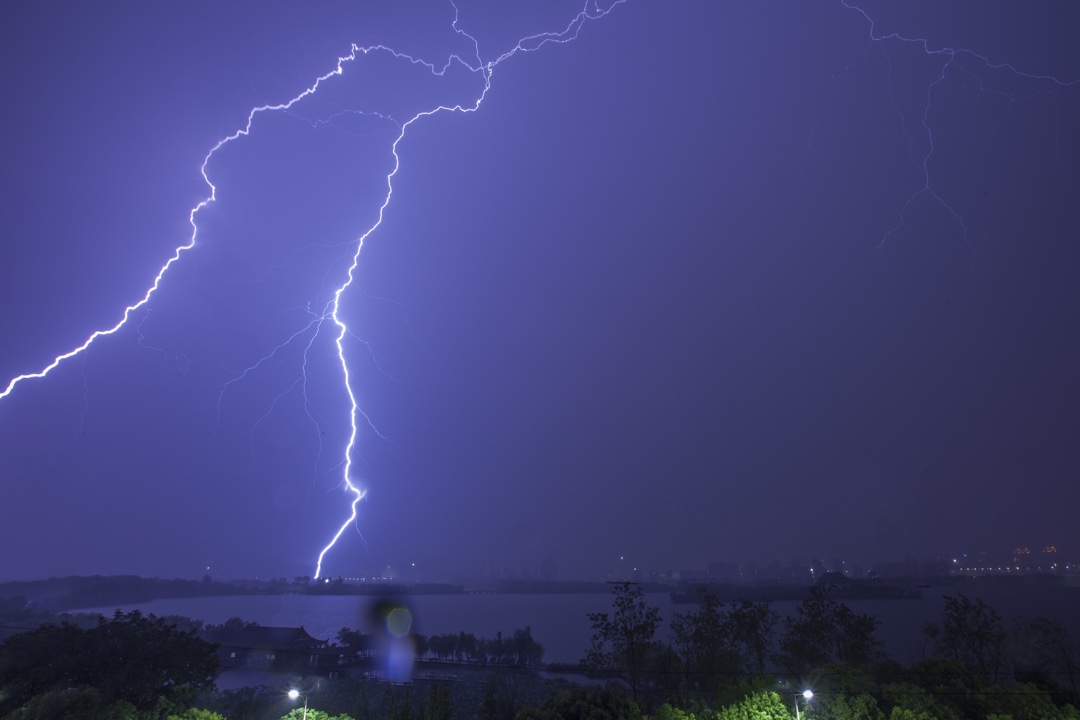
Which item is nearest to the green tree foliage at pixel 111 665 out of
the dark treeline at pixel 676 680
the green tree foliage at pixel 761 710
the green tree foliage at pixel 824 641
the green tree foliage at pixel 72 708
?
the dark treeline at pixel 676 680

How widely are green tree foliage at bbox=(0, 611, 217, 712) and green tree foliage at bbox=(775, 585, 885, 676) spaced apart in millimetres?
19627

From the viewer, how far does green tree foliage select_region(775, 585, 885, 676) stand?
60.6 ft

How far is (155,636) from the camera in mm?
14719

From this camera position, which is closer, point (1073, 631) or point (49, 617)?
point (1073, 631)

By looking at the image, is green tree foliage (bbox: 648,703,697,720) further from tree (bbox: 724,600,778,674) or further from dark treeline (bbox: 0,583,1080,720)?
tree (bbox: 724,600,778,674)

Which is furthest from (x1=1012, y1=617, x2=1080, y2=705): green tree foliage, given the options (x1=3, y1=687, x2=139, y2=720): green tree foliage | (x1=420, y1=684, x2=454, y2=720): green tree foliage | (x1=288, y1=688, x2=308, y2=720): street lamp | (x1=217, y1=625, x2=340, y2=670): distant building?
(x1=217, y1=625, x2=340, y2=670): distant building

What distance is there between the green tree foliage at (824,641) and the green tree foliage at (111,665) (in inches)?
773

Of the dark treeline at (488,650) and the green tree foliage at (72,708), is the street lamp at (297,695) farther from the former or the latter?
the dark treeline at (488,650)

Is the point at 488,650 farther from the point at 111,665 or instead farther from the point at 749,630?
the point at 111,665

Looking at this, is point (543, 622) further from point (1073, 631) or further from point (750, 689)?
point (750, 689)

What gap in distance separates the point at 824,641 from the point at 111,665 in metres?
22.8

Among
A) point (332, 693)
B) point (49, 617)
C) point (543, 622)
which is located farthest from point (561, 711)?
point (543, 622)

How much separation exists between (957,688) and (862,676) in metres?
2.02

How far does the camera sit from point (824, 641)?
62.7 feet
